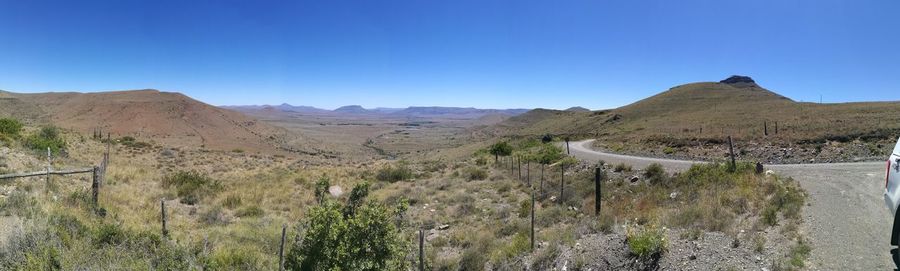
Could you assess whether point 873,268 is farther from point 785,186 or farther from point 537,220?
point 537,220

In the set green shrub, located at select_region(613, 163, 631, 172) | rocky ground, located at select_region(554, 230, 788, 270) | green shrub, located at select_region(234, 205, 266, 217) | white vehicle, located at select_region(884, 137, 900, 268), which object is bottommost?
green shrub, located at select_region(234, 205, 266, 217)

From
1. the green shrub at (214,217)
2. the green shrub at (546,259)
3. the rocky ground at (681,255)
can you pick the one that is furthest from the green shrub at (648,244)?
the green shrub at (214,217)

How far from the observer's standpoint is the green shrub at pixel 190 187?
18.6m

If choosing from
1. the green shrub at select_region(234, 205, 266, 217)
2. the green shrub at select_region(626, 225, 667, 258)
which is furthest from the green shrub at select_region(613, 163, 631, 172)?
the green shrub at select_region(234, 205, 266, 217)

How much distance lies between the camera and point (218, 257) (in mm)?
10000

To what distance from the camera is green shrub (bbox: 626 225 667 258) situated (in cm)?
878

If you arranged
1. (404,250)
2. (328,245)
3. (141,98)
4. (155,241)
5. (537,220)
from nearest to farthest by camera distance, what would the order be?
(328,245) < (404,250) < (155,241) < (537,220) < (141,98)

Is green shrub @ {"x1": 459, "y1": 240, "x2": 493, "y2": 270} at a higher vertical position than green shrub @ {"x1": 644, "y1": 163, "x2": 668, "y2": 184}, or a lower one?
lower

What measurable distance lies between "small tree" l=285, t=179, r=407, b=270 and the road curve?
7257mm

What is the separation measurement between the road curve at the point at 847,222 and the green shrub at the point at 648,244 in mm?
2376

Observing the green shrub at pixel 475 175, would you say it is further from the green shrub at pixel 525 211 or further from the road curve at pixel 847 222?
the road curve at pixel 847 222

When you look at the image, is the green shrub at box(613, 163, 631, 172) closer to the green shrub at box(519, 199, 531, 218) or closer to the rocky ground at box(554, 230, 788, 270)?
the green shrub at box(519, 199, 531, 218)

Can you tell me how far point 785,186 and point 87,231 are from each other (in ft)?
60.9

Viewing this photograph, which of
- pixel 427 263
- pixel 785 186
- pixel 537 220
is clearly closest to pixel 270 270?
pixel 427 263
